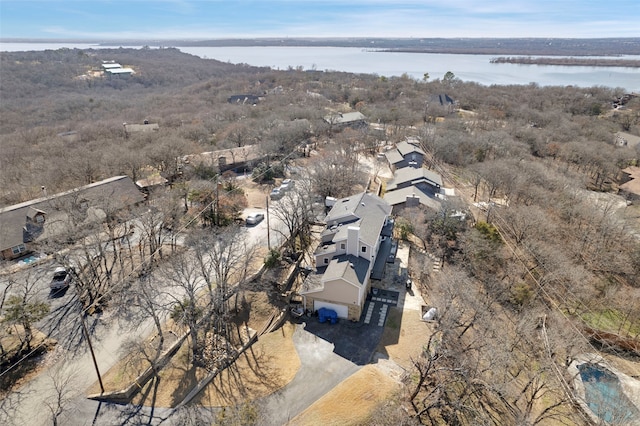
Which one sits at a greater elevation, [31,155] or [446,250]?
[31,155]

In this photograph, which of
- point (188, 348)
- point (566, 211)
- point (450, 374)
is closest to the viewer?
point (450, 374)

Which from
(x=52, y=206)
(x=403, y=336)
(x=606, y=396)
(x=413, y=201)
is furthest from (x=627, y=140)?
(x=52, y=206)

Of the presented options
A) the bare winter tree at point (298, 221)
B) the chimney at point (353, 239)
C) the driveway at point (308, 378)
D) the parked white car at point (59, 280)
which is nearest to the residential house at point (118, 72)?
the bare winter tree at point (298, 221)

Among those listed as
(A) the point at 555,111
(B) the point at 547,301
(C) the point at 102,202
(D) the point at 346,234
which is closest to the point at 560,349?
(B) the point at 547,301

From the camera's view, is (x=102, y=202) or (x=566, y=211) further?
(x=566, y=211)

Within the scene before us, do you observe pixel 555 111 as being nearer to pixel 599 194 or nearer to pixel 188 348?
pixel 599 194

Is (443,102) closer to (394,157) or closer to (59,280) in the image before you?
(394,157)

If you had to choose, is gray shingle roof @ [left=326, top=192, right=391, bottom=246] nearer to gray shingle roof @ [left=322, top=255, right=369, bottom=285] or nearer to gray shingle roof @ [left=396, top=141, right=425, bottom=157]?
gray shingle roof @ [left=322, top=255, right=369, bottom=285]

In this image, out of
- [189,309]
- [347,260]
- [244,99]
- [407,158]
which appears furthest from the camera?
[244,99]
